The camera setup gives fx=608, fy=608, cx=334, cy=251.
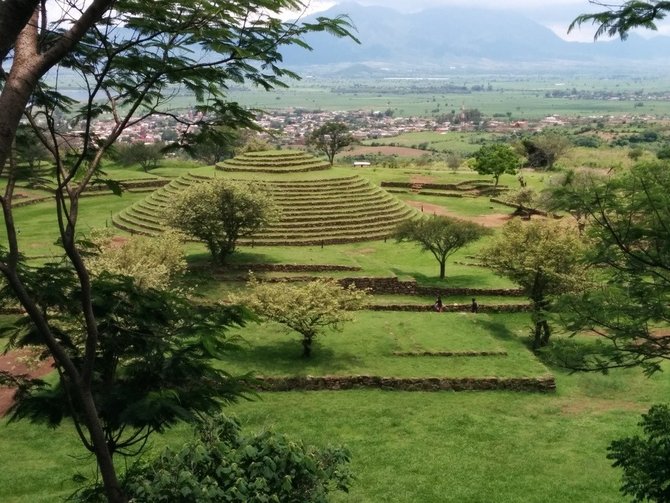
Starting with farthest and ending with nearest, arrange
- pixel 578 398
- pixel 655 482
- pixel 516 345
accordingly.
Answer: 1. pixel 516 345
2. pixel 578 398
3. pixel 655 482

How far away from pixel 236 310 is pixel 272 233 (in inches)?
1168

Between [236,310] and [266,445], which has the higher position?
[236,310]

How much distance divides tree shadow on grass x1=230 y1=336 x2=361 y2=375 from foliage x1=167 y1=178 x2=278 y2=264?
359 inches

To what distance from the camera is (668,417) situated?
1031 cm

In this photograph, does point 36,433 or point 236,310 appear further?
point 36,433

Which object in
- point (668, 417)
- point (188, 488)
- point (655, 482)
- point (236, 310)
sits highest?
point (236, 310)

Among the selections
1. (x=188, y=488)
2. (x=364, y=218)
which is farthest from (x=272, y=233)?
(x=188, y=488)

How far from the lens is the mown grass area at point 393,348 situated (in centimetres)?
2027

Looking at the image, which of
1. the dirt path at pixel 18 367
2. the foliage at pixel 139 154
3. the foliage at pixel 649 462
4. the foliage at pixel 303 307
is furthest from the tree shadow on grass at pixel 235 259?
the foliage at pixel 139 154

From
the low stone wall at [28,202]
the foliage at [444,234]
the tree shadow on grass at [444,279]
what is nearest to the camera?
the tree shadow on grass at [444,279]

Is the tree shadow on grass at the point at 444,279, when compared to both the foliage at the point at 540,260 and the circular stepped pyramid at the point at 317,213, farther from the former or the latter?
the circular stepped pyramid at the point at 317,213

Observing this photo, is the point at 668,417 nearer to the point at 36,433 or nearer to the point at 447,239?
the point at 36,433

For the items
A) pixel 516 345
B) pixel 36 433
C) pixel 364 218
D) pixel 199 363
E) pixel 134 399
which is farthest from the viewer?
pixel 364 218

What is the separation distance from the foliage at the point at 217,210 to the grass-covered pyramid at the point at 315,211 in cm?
562
